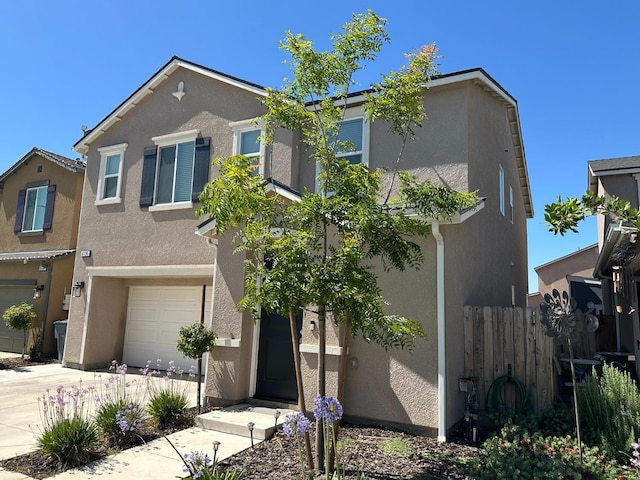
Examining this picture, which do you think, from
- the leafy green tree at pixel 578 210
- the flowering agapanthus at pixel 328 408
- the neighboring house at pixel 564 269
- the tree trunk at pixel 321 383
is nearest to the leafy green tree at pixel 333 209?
the tree trunk at pixel 321 383

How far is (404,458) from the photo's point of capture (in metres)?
5.88

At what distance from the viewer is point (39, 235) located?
51.6 feet

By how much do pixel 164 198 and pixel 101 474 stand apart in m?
7.85

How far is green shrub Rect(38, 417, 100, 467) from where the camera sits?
5.67 meters

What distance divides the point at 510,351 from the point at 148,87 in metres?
11.4

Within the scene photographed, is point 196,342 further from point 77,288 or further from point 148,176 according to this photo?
point 77,288

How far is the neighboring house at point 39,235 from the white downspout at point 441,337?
12116 mm

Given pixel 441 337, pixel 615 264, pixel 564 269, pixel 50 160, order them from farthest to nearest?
pixel 564 269, pixel 50 160, pixel 615 264, pixel 441 337

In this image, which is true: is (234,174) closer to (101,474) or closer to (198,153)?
(101,474)

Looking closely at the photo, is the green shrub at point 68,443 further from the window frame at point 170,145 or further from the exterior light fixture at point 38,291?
the exterior light fixture at point 38,291

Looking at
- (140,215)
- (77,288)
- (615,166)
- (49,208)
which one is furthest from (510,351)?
(49,208)

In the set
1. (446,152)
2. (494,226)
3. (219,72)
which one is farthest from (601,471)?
(219,72)

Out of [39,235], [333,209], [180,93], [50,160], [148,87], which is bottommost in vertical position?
[333,209]

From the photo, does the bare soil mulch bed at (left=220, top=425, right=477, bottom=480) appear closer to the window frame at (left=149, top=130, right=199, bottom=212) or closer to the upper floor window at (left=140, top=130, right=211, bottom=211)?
the window frame at (left=149, top=130, right=199, bottom=212)
